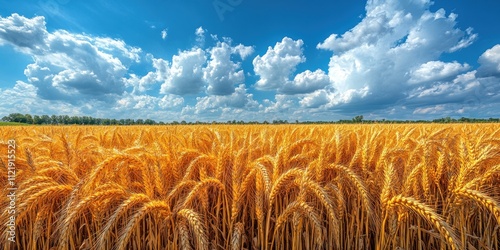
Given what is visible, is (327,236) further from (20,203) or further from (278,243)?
(20,203)

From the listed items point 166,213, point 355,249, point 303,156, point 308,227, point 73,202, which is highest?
point 303,156

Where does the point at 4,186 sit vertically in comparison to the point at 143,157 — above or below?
below

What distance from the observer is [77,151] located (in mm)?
2893

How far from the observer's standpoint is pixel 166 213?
1.88 meters

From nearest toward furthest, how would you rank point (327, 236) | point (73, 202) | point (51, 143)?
point (73, 202), point (327, 236), point (51, 143)

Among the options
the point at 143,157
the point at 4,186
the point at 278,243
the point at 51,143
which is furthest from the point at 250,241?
the point at 51,143

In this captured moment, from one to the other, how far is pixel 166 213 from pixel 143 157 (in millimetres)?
714

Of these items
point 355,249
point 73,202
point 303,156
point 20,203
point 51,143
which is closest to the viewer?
point 73,202

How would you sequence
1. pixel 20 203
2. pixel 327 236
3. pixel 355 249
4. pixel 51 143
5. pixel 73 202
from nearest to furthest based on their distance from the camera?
pixel 73 202, pixel 20 203, pixel 355 249, pixel 327 236, pixel 51 143

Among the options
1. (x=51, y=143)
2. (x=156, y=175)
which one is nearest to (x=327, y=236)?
(x=156, y=175)

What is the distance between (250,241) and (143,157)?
4.22ft

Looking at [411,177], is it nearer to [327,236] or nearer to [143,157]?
[327,236]

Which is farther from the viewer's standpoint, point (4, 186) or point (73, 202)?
point (4, 186)
